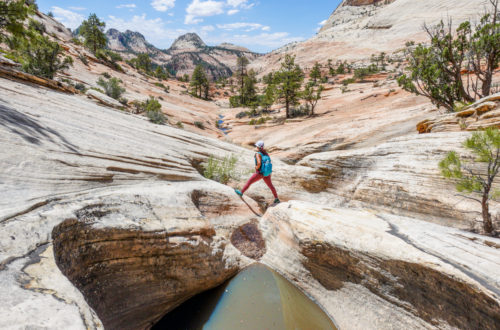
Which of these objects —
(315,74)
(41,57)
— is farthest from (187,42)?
(41,57)

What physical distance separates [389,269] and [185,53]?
13395 cm

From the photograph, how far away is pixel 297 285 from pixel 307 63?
74.6 meters

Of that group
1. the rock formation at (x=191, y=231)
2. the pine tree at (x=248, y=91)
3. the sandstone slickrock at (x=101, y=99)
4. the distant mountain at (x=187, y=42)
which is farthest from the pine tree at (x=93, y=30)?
the distant mountain at (x=187, y=42)

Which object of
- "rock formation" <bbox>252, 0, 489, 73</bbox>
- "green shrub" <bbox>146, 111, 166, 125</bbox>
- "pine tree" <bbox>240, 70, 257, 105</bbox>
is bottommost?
"green shrub" <bbox>146, 111, 166, 125</bbox>

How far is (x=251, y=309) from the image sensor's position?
489 cm

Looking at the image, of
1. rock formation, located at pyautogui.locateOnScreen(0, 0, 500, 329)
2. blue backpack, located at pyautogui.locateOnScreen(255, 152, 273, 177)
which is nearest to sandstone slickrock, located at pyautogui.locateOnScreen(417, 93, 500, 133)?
rock formation, located at pyautogui.locateOnScreen(0, 0, 500, 329)

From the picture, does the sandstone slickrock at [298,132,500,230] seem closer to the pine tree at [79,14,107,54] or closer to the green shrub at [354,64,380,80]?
the green shrub at [354,64,380,80]

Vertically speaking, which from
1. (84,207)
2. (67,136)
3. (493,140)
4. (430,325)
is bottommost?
(430,325)

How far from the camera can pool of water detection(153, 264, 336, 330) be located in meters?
4.55

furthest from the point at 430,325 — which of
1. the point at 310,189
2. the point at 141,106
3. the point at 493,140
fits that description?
the point at 141,106

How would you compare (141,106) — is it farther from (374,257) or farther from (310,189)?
(374,257)

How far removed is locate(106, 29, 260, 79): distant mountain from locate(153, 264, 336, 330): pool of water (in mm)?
111844

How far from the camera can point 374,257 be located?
4.25m

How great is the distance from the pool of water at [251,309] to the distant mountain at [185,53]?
111844 millimetres
